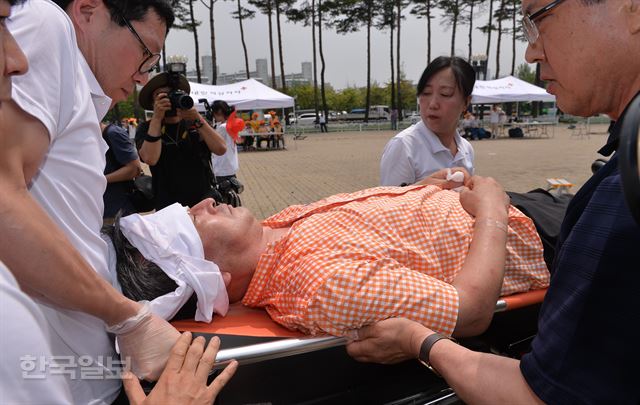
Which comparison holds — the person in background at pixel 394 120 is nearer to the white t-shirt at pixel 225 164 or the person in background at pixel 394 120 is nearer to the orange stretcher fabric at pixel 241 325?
the white t-shirt at pixel 225 164

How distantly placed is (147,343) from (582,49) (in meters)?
1.60

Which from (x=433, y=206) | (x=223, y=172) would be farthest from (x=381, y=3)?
(x=433, y=206)

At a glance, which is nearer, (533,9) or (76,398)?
(533,9)

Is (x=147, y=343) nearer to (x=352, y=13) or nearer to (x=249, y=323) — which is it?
(x=249, y=323)

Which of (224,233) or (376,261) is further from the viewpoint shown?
(224,233)

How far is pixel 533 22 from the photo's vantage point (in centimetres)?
134

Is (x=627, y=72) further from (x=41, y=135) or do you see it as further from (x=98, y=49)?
(x=98, y=49)

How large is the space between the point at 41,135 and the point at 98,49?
70 centimetres

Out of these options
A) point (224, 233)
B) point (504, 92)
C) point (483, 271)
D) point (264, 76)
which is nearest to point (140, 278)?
point (224, 233)

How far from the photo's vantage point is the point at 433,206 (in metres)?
2.33

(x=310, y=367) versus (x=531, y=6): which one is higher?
(x=531, y=6)

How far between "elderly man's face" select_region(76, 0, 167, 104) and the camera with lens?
2020 millimetres

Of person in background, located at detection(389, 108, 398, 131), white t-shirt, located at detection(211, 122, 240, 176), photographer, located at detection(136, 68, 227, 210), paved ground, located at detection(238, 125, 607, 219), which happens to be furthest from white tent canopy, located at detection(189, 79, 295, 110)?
photographer, located at detection(136, 68, 227, 210)

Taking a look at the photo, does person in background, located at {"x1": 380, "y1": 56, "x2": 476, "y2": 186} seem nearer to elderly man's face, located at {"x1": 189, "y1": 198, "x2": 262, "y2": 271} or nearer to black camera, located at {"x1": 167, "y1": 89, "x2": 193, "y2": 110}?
elderly man's face, located at {"x1": 189, "y1": 198, "x2": 262, "y2": 271}
